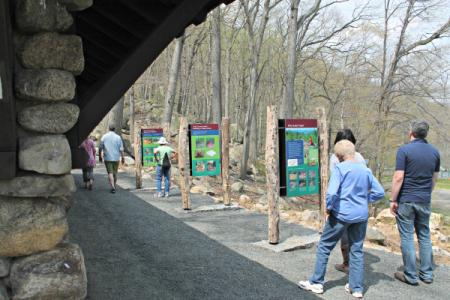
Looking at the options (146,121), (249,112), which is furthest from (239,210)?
(146,121)

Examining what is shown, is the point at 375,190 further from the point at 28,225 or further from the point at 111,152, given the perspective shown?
the point at 111,152

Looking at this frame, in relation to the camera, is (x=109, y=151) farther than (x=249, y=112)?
No

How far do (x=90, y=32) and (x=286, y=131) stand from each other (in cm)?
328

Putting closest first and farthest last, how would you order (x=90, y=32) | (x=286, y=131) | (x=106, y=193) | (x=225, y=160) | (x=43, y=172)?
1. (x=43, y=172)
2. (x=90, y=32)
3. (x=286, y=131)
4. (x=225, y=160)
5. (x=106, y=193)

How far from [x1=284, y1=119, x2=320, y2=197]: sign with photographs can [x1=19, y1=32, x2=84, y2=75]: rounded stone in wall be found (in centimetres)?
408

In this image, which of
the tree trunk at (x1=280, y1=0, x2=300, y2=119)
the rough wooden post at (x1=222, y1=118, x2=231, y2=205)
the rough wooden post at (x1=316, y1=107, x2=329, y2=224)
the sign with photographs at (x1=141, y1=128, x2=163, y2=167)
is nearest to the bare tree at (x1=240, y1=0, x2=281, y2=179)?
the tree trunk at (x1=280, y1=0, x2=300, y2=119)

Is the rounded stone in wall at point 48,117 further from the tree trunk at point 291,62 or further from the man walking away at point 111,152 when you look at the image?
the tree trunk at point 291,62

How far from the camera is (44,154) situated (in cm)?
266

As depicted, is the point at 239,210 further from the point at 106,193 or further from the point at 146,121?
the point at 146,121

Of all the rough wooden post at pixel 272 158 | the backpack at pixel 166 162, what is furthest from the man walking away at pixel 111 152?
the rough wooden post at pixel 272 158

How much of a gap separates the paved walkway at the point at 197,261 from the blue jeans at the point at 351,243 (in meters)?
0.28

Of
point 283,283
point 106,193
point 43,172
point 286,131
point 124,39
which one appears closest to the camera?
point 43,172

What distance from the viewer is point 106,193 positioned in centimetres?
1053

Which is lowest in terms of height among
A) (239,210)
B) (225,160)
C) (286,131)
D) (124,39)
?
(239,210)
